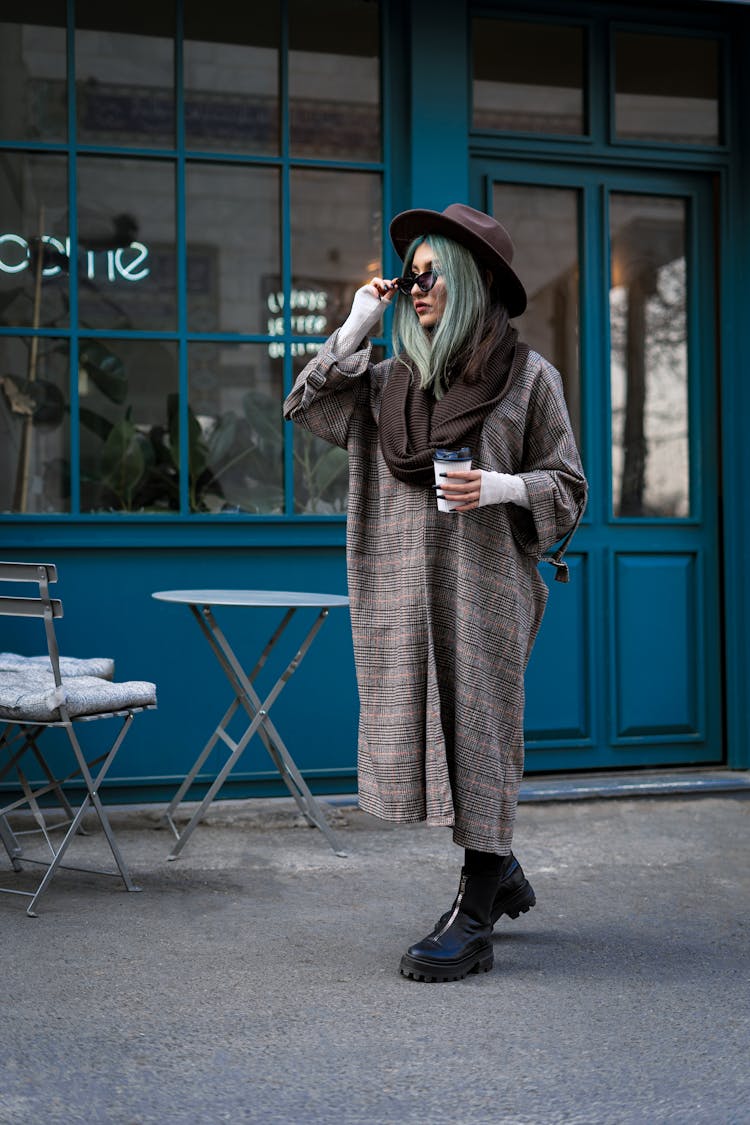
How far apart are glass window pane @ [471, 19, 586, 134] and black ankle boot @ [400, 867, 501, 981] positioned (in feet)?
11.4

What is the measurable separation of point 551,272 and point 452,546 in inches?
112

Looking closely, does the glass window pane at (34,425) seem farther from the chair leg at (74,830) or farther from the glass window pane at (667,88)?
the glass window pane at (667,88)

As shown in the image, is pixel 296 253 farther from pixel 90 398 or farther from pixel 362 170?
pixel 90 398

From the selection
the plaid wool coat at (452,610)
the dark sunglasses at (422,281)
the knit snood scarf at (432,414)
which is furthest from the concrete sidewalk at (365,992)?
the dark sunglasses at (422,281)

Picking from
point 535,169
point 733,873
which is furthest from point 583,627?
point 535,169

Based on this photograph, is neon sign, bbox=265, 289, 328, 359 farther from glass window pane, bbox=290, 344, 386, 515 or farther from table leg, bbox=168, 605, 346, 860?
table leg, bbox=168, 605, 346, 860

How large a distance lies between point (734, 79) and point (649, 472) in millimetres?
1777

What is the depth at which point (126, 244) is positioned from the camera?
5.11 m

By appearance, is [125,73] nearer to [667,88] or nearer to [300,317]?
[300,317]

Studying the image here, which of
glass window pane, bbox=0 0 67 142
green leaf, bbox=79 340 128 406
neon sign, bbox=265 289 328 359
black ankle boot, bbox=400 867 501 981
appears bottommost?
black ankle boot, bbox=400 867 501 981

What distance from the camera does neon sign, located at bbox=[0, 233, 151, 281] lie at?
197 inches

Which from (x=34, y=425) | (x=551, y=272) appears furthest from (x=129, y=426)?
(x=551, y=272)

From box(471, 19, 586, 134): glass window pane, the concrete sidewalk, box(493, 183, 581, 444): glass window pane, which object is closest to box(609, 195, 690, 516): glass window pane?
box(493, 183, 581, 444): glass window pane

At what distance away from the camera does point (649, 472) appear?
580 centimetres
